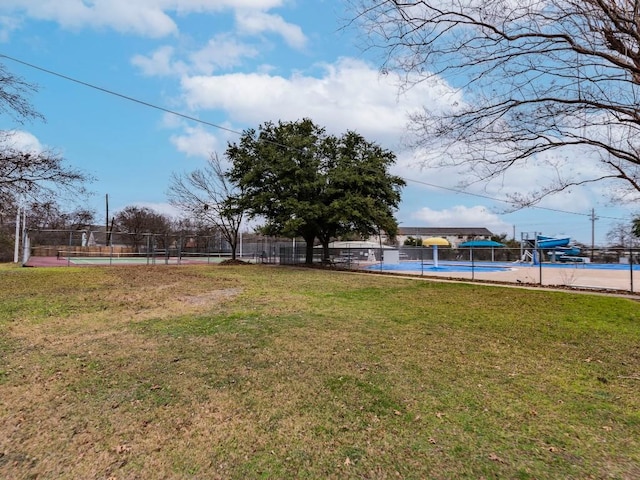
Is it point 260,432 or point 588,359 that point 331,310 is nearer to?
point 588,359

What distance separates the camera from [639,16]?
3.63 meters

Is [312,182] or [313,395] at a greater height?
[312,182]

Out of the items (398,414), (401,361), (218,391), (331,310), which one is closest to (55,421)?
(218,391)

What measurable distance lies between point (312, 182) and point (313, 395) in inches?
721

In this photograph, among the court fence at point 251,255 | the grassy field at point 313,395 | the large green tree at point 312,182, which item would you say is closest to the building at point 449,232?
the court fence at point 251,255

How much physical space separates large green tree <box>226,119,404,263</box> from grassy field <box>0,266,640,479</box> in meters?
13.2

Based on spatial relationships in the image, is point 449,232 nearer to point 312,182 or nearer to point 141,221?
point 141,221

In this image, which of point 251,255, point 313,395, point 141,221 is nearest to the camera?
point 313,395

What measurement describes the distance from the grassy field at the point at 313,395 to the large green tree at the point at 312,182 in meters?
13.2

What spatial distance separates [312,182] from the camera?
21500 mm

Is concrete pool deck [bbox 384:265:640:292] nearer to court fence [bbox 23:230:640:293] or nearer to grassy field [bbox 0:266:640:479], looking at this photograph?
court fence [bbox 23:230:640:293]

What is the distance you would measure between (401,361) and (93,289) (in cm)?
932

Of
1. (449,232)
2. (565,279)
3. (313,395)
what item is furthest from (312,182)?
(449,232)

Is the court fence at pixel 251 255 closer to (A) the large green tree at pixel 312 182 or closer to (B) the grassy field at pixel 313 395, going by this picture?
(A) the large green tree at pixel 312 182
